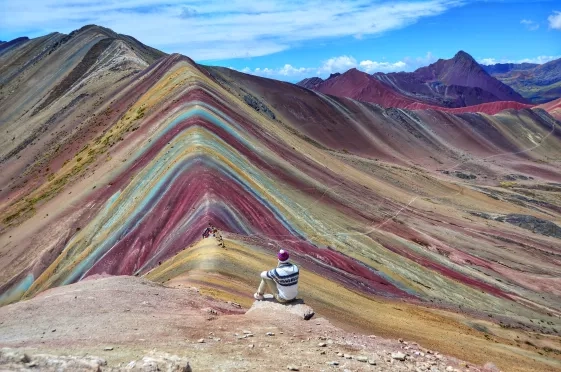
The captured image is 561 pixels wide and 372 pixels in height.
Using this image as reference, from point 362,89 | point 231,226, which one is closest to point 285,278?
point 231,226

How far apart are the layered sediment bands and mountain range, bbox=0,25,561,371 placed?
0.18 meters

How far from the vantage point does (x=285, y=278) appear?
42.9ft

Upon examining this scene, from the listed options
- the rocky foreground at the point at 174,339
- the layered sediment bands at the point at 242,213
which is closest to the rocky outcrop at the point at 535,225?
the layered sediment bands at the point at 242,213

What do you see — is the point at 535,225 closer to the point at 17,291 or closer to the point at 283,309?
the point at 283,309

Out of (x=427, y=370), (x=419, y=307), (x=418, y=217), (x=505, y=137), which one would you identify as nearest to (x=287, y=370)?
(x=427, y=370)

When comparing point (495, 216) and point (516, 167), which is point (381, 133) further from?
point (495, 216)

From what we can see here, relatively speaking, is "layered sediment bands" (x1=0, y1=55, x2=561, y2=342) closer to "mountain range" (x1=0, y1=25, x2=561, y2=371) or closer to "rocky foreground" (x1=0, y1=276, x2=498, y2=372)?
"mountain range" (x1=0, y1=25, x2=561, y2=371)

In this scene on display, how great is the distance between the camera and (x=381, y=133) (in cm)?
9881

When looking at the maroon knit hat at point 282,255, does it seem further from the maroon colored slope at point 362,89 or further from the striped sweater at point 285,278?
the maroon colored slope at point 362,89

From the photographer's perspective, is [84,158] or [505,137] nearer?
[84,158]

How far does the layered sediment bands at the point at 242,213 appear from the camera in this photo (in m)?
27.5

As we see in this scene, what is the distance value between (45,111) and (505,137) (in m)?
102

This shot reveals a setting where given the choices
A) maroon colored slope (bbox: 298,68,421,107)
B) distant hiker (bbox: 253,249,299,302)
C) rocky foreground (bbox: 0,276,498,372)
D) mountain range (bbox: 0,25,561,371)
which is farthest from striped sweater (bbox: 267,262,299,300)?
maroon colored slope (bbox: 298,68,421,107)

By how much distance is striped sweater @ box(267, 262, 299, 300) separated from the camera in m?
13.1
